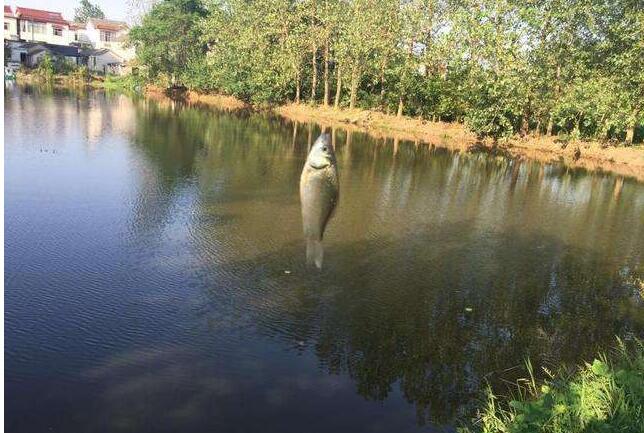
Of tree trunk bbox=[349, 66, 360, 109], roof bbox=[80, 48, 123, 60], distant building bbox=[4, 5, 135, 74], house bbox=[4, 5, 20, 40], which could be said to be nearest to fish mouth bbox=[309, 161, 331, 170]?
tree trunk bbox=[349, 66, 360, 109]

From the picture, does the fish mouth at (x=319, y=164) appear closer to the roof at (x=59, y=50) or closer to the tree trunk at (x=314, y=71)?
the tree trunk at (x=314, y=71)

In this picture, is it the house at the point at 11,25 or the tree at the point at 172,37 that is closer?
the tree at the point at 172,37

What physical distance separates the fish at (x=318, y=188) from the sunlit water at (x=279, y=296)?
319 cm

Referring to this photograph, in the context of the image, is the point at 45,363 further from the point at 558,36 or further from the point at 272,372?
the point at 558,36

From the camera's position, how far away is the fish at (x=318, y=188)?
4.59m

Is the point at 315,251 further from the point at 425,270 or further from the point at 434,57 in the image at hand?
the point at 434,57

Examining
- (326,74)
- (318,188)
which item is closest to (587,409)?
(318,188)

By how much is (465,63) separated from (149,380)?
3151 centimetres

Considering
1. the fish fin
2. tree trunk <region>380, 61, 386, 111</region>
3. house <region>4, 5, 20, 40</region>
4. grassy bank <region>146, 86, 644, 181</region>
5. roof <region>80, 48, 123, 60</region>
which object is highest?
house <region>4, 5, 20, 40</region>

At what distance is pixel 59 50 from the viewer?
238 feet

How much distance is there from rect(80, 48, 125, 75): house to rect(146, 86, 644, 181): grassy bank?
116ft

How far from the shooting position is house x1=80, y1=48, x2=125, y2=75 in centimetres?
7594

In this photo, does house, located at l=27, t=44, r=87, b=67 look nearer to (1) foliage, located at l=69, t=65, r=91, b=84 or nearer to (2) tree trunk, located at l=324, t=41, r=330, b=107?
(1) foliage, located at l=69, t=65, r=91, b=84

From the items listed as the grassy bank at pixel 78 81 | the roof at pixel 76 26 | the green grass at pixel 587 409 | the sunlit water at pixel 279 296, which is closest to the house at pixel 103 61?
the grassy bank at pixel 78 81
